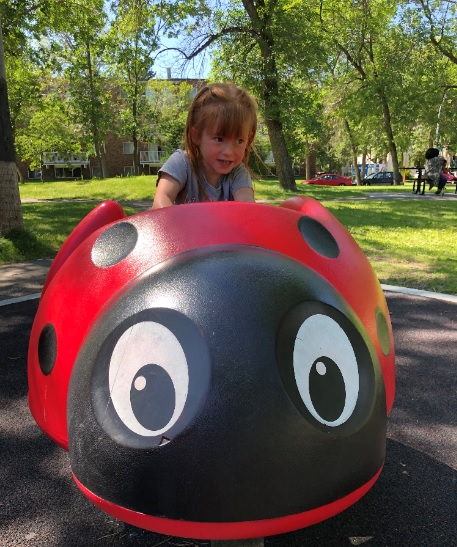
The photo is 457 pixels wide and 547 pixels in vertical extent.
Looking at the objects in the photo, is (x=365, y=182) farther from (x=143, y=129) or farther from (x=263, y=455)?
(x=263, y=455)

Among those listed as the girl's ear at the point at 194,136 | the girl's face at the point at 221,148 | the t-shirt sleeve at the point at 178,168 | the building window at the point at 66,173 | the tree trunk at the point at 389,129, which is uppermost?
the tree trunk at the point at 389,129

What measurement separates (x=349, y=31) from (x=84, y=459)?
26237mm

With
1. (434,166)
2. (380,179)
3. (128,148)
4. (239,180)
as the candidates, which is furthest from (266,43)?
(128,148)

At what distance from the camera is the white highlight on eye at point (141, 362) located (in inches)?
48.3

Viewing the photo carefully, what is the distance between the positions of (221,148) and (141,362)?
1.45 meters

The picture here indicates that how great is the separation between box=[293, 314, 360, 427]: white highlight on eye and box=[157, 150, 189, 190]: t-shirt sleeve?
147cm

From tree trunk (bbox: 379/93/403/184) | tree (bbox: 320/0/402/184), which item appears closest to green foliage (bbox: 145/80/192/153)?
tree (bbox: 320/0/402/184)

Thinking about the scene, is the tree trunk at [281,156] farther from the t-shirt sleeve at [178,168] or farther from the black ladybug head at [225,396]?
the black ladybug head at [225,396]

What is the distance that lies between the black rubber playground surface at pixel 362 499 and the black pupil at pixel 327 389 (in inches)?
33.5

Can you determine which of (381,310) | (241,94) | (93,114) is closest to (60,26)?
(93,114)

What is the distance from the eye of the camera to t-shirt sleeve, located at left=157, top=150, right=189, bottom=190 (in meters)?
2.62

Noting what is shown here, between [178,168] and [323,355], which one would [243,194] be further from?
[323,355]

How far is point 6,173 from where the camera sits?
7566mm

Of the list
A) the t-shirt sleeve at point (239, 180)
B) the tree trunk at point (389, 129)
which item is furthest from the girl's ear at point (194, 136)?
the tree trunk at point (389, 129)
